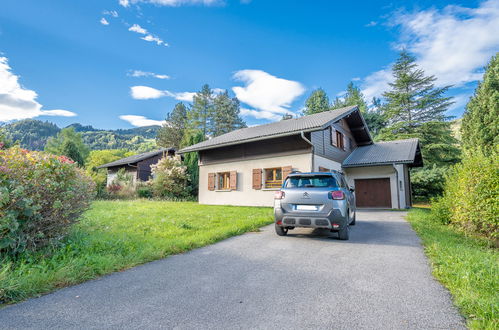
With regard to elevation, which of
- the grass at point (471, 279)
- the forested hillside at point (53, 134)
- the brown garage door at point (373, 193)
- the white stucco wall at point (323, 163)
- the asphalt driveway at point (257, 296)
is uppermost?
the forested hillside at point (53, 134)

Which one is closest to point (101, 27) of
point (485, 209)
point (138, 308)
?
point (138, 308)

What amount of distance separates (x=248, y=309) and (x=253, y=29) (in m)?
14.1

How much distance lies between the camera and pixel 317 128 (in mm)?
12703

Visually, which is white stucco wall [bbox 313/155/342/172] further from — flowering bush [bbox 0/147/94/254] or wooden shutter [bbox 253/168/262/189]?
flowering bush [bbox 0/147/94/254]

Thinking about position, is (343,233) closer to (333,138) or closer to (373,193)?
(333,138)

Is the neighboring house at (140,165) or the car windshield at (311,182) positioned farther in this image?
the neighboring house at (140,165)

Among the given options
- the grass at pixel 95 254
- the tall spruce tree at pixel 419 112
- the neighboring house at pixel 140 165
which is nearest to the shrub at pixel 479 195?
the grass at pixel 95 254

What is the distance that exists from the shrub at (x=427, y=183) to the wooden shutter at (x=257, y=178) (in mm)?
17627

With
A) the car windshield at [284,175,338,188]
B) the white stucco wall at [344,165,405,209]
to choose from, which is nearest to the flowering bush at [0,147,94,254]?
the car windshield at [284,175,338,188]

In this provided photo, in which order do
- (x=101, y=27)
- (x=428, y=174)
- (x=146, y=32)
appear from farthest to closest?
(x=428, y=174) < (x=146, y=32) < (x=101, y=27)

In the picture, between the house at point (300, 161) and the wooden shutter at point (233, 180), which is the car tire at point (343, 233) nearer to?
the house at point (300, 161)

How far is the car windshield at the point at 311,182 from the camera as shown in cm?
614

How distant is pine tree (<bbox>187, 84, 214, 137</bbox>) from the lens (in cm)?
4662

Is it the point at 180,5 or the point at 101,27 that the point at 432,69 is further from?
the point at 101,27
